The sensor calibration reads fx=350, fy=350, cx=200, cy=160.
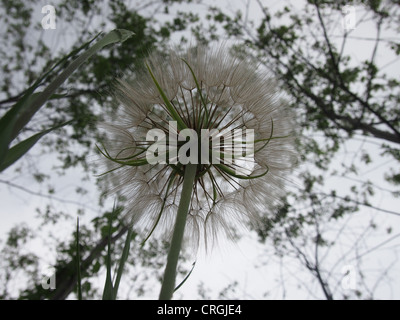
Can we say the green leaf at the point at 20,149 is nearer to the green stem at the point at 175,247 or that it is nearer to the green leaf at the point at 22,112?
the green leaf at the point at 22,112

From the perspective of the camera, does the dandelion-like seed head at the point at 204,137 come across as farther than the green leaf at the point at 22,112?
Yes

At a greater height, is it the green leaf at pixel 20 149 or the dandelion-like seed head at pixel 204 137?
the dandelion-like seed head at pixel 204 137

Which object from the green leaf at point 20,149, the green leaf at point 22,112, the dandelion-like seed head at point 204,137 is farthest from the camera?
the dandelion-like seed head at point 204,137

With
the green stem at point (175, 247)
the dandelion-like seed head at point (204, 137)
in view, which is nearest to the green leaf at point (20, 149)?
the green stem at point (175, 247)

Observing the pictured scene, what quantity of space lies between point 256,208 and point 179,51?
991 mm

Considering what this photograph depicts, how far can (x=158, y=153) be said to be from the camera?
1865 mm

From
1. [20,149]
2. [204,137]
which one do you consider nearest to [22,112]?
[20,149]

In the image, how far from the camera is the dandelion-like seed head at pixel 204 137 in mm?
1884

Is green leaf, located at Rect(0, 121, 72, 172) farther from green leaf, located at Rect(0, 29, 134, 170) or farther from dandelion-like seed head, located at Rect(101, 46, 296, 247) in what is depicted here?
dandelion-like seed head, located at Rect(101, 46, 296, 247)

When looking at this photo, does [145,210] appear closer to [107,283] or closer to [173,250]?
[173,250]

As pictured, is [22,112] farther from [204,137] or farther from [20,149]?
[204,137]

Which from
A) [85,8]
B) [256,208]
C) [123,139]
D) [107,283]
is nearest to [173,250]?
[107,283]
